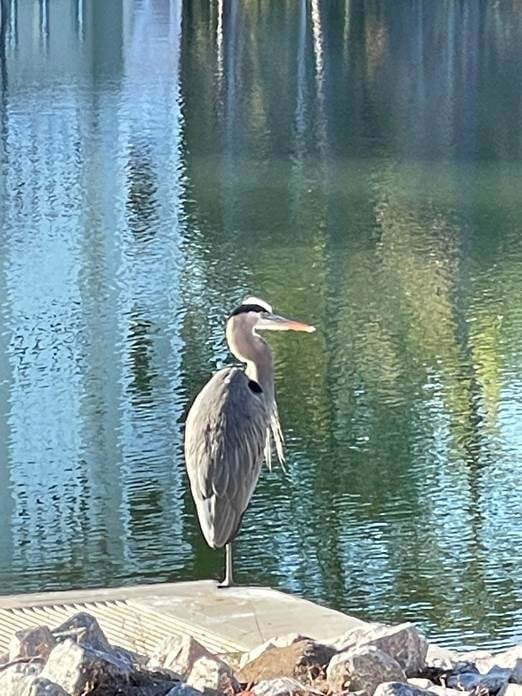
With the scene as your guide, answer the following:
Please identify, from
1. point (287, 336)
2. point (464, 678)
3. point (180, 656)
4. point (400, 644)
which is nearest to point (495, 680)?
point (464, 678)

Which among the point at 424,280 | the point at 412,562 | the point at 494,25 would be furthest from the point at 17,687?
the point at 494,25

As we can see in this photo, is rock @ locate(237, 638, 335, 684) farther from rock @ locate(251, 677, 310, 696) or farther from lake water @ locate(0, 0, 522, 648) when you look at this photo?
lake water @ locate(0, 0, 522, 648)

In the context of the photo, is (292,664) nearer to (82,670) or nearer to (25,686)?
(82,670)

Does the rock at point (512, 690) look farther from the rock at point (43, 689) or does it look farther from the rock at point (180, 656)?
the rock at point (43, 689)

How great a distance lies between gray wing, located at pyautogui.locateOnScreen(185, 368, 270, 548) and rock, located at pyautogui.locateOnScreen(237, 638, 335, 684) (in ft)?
4.13

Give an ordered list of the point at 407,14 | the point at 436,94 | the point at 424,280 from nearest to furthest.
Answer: the point at 424,280 < the point at 436,94 < the point at 407,14

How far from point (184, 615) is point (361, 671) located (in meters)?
1.32

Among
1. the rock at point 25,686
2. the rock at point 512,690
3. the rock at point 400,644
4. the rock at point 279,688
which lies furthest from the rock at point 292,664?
the rock at point 25,686

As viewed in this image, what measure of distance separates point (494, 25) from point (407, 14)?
4032 mm

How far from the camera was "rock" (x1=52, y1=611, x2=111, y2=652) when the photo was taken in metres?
4.29

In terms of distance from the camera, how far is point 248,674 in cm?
436

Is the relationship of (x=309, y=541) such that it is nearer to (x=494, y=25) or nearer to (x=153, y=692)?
(x=153, y=692)

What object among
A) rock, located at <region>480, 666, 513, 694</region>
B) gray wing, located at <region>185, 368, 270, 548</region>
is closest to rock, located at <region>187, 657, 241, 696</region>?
rock, located at <region>480, 666, 513, 694</region>

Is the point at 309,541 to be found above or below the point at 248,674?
below
